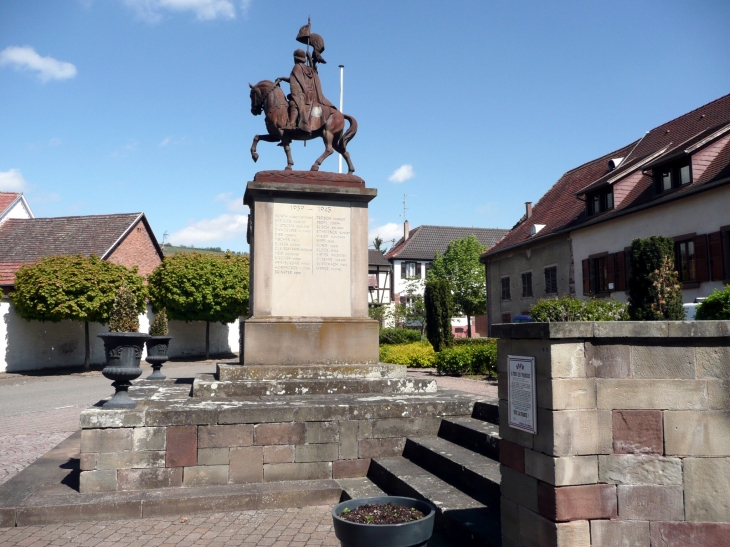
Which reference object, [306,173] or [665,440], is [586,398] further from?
[306,173]

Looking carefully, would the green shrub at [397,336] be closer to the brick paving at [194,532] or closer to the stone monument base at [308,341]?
the stone monument base at [308,341]

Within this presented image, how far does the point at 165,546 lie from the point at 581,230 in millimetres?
26247

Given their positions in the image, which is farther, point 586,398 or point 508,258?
→ point 508,258

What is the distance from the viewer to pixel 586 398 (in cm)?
351

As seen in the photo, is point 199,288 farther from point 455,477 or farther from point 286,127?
point 455,477

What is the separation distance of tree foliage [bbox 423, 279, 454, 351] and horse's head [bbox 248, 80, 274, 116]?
15.5 metres

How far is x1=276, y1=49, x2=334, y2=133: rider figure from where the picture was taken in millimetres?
9133

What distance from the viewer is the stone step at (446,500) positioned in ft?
14.4

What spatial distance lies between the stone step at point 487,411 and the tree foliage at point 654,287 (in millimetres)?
10434

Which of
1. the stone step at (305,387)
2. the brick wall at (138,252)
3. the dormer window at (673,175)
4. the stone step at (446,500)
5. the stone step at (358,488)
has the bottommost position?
the stone step at (358,488)

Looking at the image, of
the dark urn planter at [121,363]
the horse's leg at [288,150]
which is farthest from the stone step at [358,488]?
the horse's leg at [288,150]

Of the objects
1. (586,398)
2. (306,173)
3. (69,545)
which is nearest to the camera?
(586,398)

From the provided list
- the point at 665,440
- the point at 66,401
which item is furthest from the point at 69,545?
the point at 66,401

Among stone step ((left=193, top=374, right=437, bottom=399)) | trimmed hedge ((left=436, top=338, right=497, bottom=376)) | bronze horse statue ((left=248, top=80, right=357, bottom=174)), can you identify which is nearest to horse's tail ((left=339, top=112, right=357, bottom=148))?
bronze horse statue ((left=248, top=80, right=357, bottom=174))
